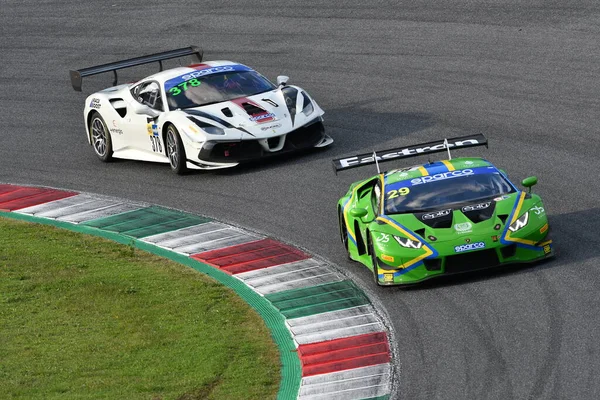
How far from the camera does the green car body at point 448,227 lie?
1185cm

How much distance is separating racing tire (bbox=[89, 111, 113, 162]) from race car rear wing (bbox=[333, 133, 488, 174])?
651cm

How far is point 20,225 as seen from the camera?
16.3 m

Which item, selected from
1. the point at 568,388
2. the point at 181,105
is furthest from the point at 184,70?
the point at 568,388

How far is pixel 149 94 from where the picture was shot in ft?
61.1

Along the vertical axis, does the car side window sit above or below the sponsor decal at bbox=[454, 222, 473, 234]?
above

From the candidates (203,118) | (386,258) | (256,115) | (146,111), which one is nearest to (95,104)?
(146,111)

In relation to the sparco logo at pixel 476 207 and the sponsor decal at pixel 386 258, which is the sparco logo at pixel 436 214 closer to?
the sparco logo at pixel 476 207

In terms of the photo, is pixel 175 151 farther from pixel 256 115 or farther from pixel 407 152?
pixel 407 152

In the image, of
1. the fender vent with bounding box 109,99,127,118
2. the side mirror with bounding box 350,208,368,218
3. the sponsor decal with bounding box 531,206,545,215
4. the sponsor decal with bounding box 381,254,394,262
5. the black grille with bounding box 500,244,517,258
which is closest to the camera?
the black grille with bounding box 500,244,517,258

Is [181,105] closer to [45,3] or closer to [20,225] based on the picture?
[20,225]

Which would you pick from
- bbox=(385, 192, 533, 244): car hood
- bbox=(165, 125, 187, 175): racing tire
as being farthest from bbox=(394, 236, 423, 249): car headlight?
bbox=(165, 125, 187, 175): racing tire

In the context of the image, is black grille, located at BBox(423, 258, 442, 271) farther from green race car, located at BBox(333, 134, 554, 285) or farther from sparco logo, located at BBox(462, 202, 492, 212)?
sparco logo, located at BBox(462, 202, 492, 212)

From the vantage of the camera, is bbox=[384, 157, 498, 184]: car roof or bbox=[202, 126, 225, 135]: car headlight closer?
bbox=[384, 157, 498, 184]: car roof

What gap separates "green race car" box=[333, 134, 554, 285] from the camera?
38.9 ft
